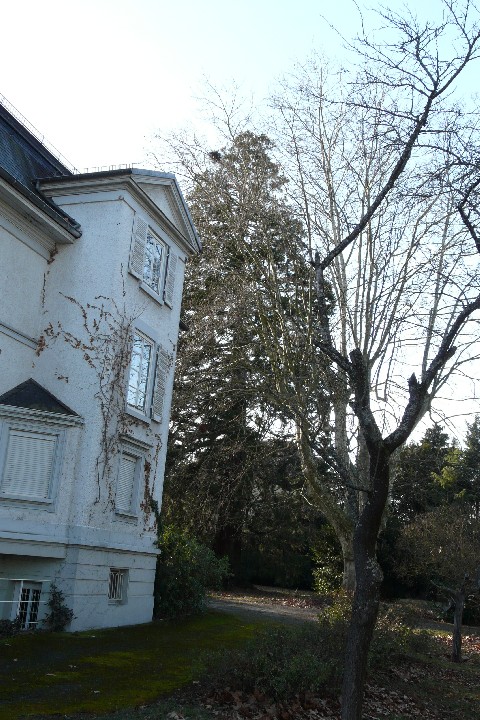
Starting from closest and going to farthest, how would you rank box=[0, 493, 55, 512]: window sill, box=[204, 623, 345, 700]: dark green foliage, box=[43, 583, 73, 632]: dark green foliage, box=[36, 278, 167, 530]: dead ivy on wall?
box=[204, 623, 345, 700]: dark green foliage < box=[43, 583, 73, 632]: dark green foliage < box=[0, 493, 55, 512]: window sill < box=[36, 278, 167, 530]: dead ivy on wall

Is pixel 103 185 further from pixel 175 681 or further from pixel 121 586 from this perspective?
pixel 175 681

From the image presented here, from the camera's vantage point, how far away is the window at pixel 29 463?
1360 cm

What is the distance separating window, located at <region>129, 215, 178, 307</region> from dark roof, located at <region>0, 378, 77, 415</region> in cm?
326

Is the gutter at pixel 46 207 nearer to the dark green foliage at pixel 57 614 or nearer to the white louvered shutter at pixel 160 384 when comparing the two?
the white louvered shutter at pixel 160 384

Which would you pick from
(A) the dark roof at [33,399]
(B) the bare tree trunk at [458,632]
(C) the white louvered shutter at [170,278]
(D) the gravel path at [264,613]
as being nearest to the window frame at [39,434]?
(A) the dark roof at [33,399]

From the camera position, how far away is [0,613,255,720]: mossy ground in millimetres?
8570

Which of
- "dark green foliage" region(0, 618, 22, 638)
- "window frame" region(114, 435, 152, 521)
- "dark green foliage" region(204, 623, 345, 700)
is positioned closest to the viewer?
"dark green foliage" region(204, 623, 345, 700)

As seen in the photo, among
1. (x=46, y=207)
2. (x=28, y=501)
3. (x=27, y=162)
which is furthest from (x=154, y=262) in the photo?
(x=28, y=501)

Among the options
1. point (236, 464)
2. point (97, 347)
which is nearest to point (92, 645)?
point (97, 347)

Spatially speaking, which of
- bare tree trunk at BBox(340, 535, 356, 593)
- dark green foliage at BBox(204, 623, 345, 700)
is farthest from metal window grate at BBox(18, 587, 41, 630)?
bare tree trunk at BBox(340, 535, 356, 593)

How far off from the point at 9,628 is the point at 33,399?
13.9 ft

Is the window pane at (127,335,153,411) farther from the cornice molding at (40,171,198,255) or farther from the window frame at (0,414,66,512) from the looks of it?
the cornice molding at (40,171,198,255)

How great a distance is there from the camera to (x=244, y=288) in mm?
18016

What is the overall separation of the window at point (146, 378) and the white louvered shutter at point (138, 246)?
4.63 feet
